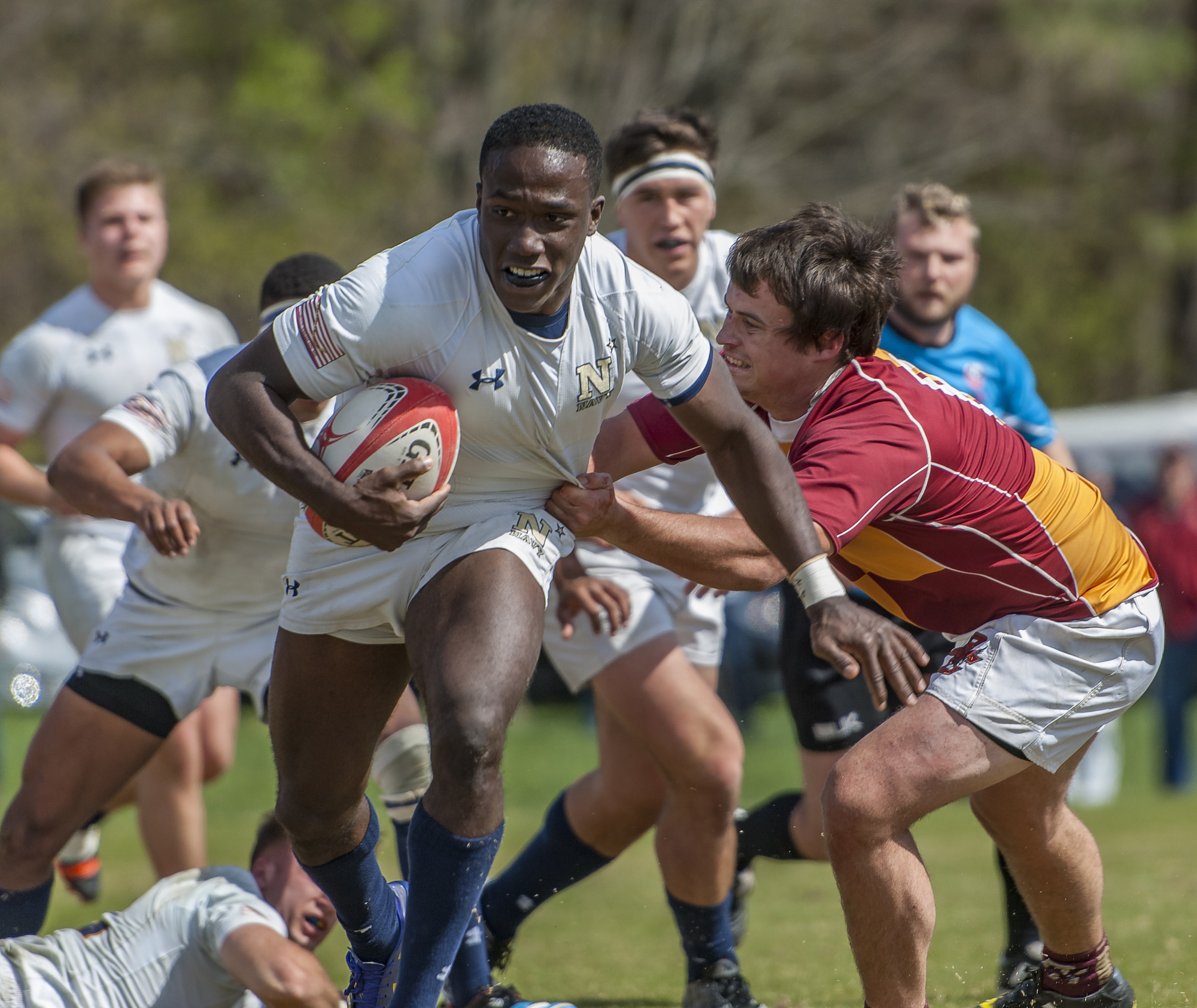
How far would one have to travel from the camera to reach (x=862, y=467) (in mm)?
3527

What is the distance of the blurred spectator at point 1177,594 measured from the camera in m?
11.3

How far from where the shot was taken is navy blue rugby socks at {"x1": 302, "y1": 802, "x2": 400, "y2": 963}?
3891 mm

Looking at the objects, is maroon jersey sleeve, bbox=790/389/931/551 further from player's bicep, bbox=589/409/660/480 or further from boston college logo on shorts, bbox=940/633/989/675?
player's bicep, bbox=589/409/660/480

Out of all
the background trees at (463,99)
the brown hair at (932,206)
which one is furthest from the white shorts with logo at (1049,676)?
the background trees at (463,99)

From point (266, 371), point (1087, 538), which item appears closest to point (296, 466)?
point (266, 371)

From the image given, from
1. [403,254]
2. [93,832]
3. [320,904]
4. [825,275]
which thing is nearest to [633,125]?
[825,275]

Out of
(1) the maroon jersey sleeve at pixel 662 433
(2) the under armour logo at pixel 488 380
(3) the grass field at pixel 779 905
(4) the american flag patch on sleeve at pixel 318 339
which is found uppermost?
(4) the american flag patch on sleeve at pixel 318 339

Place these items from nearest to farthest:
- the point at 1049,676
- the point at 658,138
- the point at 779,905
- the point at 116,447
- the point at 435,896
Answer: the point at 435,896 < the point at 1049,676 < the point at 116,447 < the point at 658,138 < the point at 779,905

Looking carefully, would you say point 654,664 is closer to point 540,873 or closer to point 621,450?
point 540,873

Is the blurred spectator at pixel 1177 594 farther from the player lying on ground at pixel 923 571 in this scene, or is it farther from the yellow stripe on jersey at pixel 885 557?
the yellow stripe on jersey at pixel 885 557

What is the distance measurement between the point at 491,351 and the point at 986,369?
9.48 ft

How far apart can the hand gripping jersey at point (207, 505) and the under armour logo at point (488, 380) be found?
1463 millimetres

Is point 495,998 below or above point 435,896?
below

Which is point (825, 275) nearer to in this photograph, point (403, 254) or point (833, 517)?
point (833, 517)
